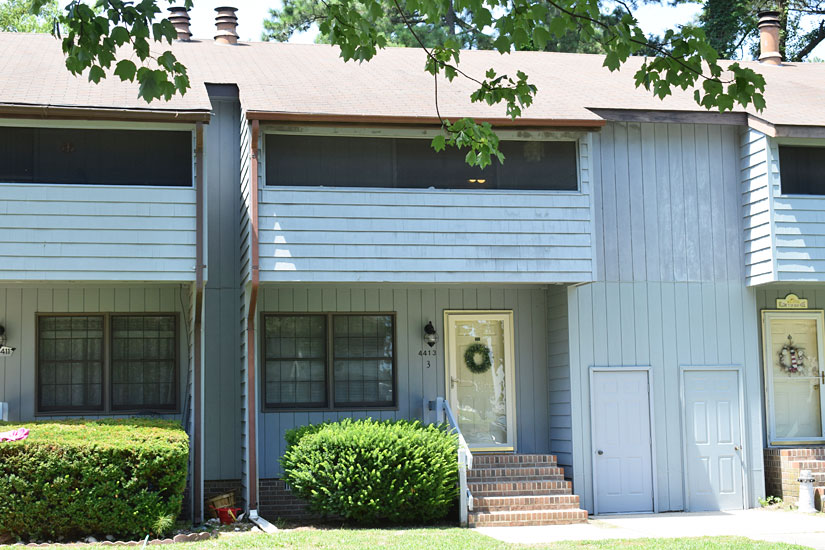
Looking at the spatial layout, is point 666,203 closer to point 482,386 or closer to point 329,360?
point 482,386

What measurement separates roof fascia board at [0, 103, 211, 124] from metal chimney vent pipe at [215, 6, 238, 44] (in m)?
6.26

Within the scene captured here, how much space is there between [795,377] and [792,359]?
0.89 feet

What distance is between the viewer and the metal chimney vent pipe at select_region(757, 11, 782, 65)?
19730 millimetres

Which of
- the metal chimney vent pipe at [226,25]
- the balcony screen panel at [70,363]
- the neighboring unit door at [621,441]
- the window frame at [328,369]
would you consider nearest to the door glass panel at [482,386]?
the window frame at [328,369]

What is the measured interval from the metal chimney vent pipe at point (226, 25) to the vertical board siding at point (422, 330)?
19.4 ft

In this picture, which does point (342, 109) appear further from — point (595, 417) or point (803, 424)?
point (803, 424)

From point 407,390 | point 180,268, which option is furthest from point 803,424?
point 180,268

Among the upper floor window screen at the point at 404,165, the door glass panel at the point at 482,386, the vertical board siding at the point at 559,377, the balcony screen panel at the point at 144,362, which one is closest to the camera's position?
the upper floor window screen at the point at 404,165

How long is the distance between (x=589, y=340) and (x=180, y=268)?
561cm

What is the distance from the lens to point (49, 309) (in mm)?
13688

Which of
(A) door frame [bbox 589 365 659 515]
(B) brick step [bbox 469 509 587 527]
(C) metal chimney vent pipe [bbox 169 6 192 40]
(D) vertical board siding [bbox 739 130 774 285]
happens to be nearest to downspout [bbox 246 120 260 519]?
(B) brick step [bbox 469 509 587 527]

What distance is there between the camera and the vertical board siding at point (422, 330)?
14.3 m

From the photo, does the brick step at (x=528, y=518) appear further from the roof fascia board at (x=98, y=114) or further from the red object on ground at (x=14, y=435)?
the roof fascia board at (x=98, y=114)

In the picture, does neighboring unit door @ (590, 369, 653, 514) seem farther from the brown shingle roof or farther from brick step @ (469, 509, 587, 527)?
the brown shingle roof
